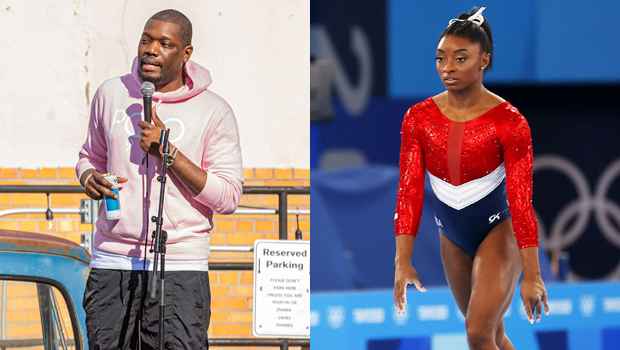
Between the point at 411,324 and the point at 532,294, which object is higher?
the point at 532,294

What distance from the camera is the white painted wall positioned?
5.57 m

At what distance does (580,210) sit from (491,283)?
115cm

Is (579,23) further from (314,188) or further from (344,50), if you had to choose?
(314,188)

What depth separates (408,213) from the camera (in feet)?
11.3

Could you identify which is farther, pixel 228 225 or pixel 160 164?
pixel 228 225

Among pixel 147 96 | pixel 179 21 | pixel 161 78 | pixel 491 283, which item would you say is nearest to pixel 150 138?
pixel 147 96

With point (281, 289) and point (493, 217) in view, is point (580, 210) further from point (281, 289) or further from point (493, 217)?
point (281, 289)

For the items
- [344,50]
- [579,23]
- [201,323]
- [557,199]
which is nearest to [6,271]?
[201,323]

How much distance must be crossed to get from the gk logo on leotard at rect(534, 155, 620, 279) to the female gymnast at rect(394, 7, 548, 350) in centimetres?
64

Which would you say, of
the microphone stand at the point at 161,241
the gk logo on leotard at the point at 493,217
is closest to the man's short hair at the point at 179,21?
the microphone stand at the point at 161,241

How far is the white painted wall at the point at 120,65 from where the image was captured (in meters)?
5.57

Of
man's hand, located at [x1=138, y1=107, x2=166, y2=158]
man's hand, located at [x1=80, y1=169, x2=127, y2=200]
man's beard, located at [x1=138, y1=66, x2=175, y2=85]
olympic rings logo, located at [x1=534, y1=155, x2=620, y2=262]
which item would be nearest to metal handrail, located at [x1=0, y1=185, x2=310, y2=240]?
olympic rings logo, located at [x1=534, y1=155, x2=620, y2=262]

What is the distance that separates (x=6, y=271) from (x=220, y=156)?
114 cm

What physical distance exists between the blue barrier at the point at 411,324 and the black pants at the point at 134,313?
133 centimetres
